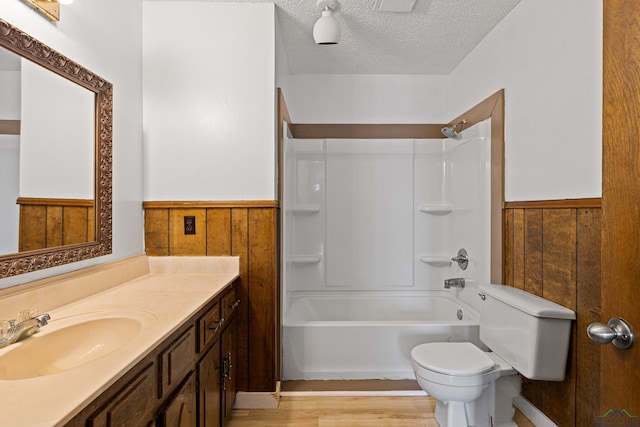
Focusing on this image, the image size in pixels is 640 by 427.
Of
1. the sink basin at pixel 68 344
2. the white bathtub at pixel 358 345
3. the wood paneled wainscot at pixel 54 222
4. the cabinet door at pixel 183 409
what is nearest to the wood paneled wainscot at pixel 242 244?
the white bathtub at pixel 358 345

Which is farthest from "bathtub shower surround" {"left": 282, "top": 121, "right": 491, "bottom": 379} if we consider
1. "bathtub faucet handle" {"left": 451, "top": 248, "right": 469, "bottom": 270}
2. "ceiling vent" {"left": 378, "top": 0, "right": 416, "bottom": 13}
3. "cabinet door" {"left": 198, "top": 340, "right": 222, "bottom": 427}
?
"cabinet door" {"left": 198, "top": 340, "right": 222, "bottom": 427}

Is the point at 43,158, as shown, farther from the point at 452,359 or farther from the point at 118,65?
the point at 452,359

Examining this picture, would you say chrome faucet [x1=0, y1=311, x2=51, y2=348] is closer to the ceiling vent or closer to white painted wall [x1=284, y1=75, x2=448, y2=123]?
the ceiling vent

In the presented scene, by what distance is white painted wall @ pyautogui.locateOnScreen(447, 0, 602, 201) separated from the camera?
5.27ft

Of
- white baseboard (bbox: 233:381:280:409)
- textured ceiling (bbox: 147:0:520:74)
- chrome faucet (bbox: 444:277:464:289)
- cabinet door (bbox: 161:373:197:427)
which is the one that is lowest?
white baseboard (bbox: 233:381:280:409)

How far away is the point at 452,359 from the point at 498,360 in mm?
297

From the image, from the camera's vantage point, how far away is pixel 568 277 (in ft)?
5.70

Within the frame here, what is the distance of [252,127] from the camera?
2139mm

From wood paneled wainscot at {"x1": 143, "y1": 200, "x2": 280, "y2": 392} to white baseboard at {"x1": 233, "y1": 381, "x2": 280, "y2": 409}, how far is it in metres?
0.03

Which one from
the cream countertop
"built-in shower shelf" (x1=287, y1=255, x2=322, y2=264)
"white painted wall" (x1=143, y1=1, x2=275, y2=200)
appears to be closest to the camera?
the cream countertop

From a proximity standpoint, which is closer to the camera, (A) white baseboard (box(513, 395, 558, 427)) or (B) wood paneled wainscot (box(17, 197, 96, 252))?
(B) wood paneled wainscot (box(17, 197, 96, 252))

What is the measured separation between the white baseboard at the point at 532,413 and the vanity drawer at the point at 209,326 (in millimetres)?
1791

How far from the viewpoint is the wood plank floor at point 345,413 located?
202cm

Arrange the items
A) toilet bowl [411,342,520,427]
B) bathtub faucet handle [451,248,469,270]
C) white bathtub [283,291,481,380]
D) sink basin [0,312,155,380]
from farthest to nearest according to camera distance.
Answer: bathtub faucet handle [451,248,469,270], white bathtub [283,291,481,380], toilet bowl [411,342,520,427], sink basin [0,312,155,380]
